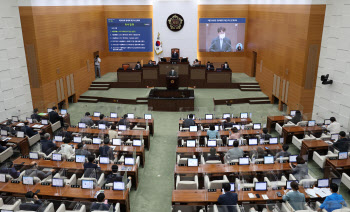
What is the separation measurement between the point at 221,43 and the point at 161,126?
396 inches

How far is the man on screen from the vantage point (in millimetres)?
21062

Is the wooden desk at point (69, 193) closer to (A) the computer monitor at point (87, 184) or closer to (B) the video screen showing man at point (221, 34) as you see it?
(A) the computer monitor at point (87, 184)

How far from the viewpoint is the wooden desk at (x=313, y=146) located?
9906 millimetres

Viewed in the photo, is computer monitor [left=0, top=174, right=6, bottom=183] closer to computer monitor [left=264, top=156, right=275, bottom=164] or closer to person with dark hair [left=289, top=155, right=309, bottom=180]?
computer monitor [left=264, top=156, right=275, bottom=164]

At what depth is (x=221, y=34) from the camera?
2106cm

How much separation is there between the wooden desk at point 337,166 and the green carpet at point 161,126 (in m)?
0.73

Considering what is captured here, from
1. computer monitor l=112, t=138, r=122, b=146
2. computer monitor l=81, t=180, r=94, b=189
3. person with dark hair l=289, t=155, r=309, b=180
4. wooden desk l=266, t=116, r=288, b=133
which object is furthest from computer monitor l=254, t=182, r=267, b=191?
wooden desk l=266, t=116, r=288, b=133

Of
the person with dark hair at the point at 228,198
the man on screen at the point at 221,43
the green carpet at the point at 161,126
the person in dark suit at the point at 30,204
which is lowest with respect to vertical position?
the green carpet at the point at 161,126

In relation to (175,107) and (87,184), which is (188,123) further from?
(87,184)

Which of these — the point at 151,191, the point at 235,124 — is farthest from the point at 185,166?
the point at 235,124

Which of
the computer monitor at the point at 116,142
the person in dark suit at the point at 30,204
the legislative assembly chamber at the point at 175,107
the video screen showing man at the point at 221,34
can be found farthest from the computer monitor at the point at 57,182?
the video screen showing man at the point at 221,34

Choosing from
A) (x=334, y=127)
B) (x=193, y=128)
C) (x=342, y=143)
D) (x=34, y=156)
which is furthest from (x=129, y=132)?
(x=334, y=127)


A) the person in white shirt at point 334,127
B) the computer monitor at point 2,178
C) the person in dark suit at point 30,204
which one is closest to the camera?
the person in dark suit at point 30,204

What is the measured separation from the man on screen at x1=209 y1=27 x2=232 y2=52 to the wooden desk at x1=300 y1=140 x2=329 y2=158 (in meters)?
12.4
